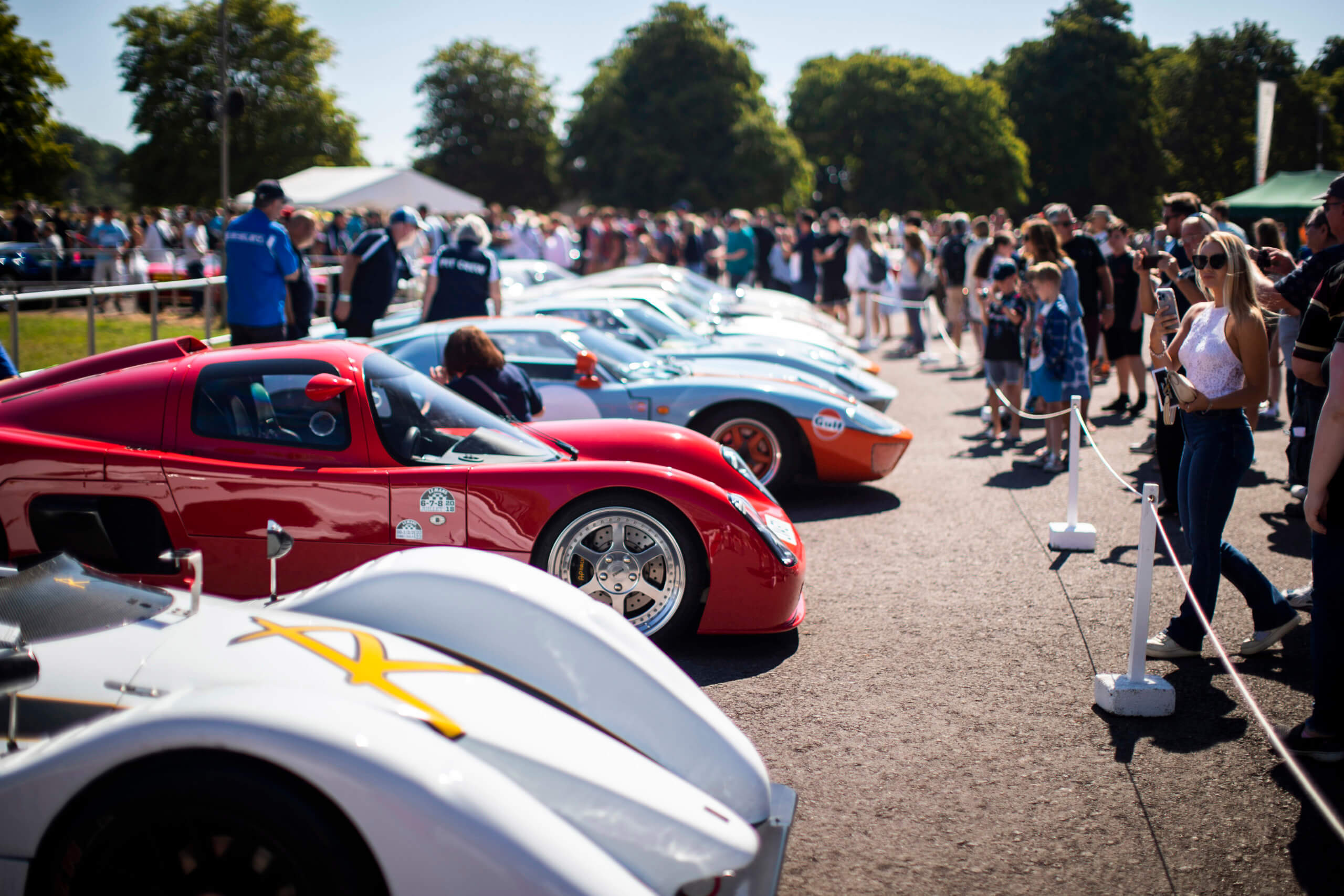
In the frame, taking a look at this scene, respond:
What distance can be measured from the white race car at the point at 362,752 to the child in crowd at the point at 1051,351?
A: 5876mm

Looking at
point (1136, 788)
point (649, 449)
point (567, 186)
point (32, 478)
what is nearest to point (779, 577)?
point (649, 449)

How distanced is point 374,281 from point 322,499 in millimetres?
4988

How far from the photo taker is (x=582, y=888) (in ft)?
6.24

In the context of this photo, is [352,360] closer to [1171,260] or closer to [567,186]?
[1171,260]

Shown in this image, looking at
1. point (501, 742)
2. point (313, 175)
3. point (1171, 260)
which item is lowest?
point (501, 742)

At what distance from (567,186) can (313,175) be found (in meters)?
34.2

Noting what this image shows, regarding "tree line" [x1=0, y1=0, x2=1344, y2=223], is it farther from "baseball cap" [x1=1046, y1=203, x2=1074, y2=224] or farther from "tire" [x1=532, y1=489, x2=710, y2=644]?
"tire" [x1=532, y1=489, x2=710, y2=644]

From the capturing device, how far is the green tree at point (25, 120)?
42375mm

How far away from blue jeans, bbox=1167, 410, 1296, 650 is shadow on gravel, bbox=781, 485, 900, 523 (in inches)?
106

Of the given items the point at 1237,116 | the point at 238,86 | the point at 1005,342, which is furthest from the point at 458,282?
the point at 1237,116

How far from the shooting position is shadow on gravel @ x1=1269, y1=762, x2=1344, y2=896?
9.18ft

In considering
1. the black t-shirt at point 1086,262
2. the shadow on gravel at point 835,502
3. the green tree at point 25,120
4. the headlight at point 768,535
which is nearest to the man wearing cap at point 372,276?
the shadow on gravel at point 835,502

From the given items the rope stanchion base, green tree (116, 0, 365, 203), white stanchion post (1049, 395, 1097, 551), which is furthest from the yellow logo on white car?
green tree (116, 0, 365, 203)

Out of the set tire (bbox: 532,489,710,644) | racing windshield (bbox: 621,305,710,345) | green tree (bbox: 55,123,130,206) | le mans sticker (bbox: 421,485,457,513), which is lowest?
tire (bbox: 532,489,710,644)
